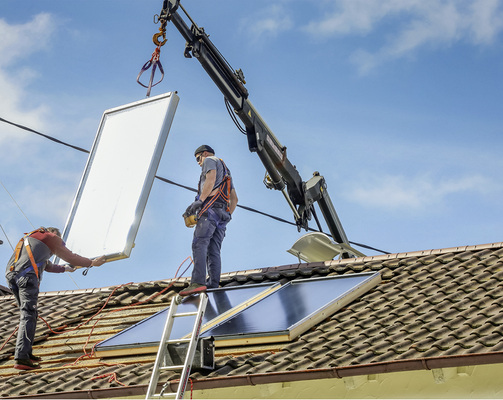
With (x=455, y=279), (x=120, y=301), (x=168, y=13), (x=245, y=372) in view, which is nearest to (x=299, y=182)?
(x=168, y=13)

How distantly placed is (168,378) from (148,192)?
2.60m

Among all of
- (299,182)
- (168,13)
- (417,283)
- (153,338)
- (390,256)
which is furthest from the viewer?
(299,182)

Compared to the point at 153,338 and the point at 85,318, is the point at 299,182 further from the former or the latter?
the point at 153,338

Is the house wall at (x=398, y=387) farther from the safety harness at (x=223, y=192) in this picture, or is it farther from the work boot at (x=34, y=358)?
the safety harness at (x=223, y=192)

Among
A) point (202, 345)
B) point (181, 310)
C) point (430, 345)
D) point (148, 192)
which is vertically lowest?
point (430, 345)

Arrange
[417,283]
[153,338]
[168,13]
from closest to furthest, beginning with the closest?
[153,338] → [417,283] → [168,13]

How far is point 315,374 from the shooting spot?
6531 millimetres

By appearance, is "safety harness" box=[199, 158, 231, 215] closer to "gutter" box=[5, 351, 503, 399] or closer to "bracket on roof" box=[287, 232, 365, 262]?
"bracket on roof" box=[287, 232, 365, 262]

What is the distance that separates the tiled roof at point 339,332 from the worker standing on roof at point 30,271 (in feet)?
0.83

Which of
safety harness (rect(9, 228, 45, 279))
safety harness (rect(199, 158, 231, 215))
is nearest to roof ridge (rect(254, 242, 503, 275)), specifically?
safety harness (rect(199, 158, 231, 215))

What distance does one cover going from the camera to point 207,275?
399 inches

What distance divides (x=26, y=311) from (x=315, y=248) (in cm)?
426

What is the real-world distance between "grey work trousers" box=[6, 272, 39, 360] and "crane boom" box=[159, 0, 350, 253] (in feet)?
14.9

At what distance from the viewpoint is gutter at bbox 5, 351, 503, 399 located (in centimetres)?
616
